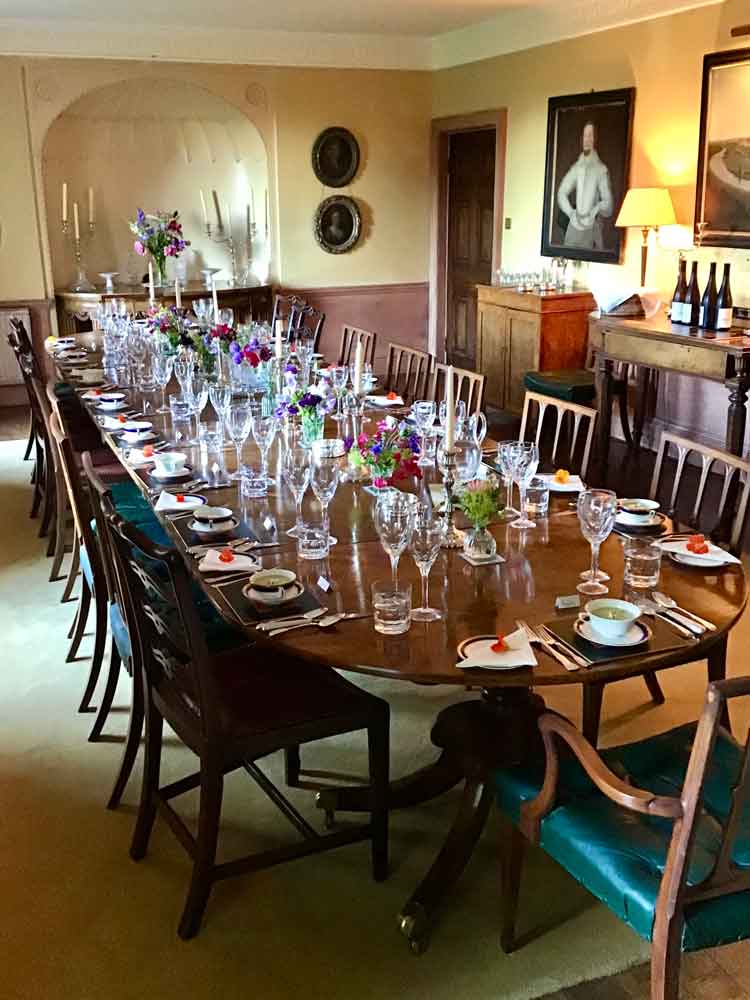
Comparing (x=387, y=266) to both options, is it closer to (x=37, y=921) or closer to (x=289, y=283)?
(x=289, y=283)

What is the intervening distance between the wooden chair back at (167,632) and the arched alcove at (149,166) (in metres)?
6.70

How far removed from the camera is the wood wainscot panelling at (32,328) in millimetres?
7863

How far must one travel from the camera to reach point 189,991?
2084mm

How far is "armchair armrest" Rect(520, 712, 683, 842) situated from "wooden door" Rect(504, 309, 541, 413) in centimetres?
498

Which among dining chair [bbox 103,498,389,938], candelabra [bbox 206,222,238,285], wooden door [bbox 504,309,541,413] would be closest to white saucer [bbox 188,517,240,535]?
dining chair [bbox 103,498,389,938]

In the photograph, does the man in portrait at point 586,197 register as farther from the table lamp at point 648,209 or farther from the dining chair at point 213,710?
the dining chair at point 213,710

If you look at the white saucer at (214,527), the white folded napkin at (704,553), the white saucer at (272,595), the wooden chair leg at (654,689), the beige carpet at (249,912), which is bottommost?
the beige carpet at (249,912)

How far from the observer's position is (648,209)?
5773 mm

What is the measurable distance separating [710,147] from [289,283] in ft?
13.3

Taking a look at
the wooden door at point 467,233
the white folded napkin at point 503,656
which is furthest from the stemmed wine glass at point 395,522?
the wooden door at point 467,233

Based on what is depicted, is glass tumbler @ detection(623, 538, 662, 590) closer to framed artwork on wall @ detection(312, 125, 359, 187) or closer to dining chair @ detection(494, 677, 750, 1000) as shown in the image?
dining chair @ detection(494, 677, 750, 1000)

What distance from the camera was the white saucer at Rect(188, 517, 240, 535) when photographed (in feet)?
8.68

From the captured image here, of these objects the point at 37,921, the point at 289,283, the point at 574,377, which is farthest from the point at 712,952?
the point at 289,283

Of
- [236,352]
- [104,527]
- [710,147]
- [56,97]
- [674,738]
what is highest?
[56,97]
